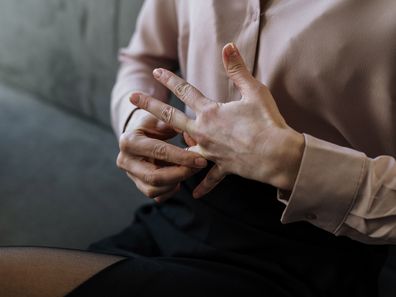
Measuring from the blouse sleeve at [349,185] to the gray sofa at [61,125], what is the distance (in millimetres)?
432

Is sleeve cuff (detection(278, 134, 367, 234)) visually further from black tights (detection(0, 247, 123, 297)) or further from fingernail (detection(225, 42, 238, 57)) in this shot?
black tights (detection(0, 247, 123, 297))

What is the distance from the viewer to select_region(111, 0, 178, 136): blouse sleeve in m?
0.87

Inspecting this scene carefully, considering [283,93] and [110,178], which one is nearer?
[283,93]

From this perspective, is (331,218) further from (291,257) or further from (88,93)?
(88,93)

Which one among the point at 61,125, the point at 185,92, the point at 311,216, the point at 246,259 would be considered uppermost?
the point at 185,92

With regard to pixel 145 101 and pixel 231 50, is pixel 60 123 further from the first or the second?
pixel 231 50

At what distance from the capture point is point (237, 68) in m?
0.63

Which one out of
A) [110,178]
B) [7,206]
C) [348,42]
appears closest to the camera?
[348,42]

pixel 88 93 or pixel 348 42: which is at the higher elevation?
pixel 348 42

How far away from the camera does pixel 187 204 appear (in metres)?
0.80

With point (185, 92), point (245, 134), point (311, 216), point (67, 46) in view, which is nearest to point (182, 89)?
point (185, 92)

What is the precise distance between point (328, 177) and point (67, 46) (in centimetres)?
86

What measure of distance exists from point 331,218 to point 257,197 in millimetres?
130

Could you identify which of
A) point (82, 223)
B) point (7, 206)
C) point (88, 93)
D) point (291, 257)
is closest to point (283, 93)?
point (291, 257)
